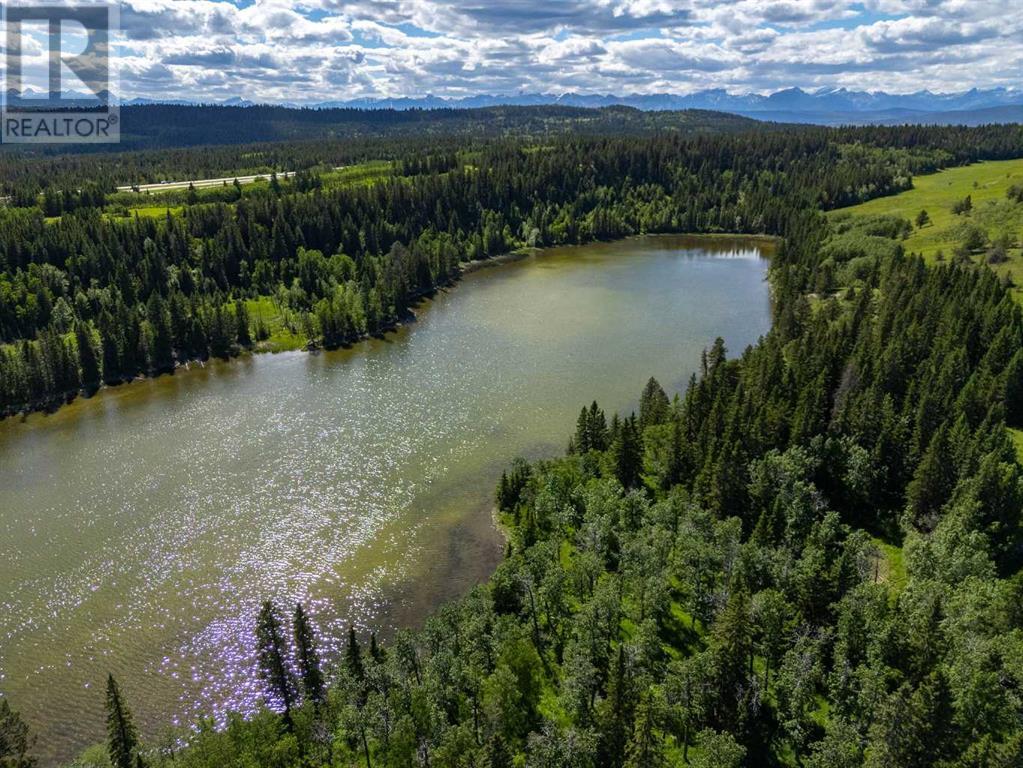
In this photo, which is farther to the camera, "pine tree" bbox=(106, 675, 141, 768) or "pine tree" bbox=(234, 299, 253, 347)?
"pine tree" bbox=(234, 299, 253, 347)

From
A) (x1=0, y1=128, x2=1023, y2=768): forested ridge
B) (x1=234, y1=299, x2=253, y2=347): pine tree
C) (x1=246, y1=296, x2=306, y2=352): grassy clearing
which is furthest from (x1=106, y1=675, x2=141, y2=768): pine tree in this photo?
(x1=234, y1=299, x2=253, y2=347): pine tree

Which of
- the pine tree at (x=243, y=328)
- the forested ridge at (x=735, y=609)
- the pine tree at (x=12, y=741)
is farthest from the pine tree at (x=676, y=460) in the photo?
the pine tree at (x=243, y=328)

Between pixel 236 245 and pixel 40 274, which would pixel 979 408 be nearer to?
pixel 236 245

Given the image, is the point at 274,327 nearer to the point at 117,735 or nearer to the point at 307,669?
the point at 307,669

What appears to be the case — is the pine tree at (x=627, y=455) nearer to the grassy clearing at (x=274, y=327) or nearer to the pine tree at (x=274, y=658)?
the pine tree at (x=274, y=658)

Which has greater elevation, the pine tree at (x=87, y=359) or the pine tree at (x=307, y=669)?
the pine tree at (x=87, y=359)

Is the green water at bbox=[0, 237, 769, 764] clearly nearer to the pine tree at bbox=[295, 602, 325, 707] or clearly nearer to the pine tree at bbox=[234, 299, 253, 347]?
the pine tree at bbox=[234, 299, 253, 347]

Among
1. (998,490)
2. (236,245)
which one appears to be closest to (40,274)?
(236,245)

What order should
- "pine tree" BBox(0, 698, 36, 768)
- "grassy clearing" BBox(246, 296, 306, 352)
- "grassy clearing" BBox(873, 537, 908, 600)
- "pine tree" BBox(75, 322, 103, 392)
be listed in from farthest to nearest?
"grassy clearing" BBox(246, 296, 306, 352), "pine tree" BBox(75, 322, 103, 392), "grassy clearing" BBox(873, 537, 908, 600), "pine tree" BBox(0, 698, 36, 768)
